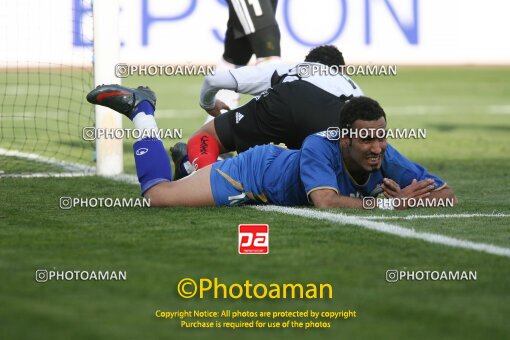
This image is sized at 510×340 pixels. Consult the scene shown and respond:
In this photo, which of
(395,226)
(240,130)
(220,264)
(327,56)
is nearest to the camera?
(220,264)

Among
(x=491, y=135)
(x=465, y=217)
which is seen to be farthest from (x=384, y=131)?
(x=491, y=135)

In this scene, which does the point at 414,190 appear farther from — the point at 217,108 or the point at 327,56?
the point at 217,108

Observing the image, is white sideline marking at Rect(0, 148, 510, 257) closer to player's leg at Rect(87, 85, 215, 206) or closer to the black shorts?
player's leg at Rect(87, 85, 215, 206)

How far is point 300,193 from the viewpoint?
729 cm

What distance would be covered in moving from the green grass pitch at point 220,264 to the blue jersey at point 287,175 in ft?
0.54

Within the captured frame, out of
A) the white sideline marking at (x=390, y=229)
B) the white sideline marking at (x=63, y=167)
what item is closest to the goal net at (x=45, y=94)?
the white sideline marking at (x=63, y=167)

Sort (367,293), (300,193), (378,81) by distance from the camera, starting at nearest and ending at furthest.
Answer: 1. (367,293)
2. (300,193)
3. (378,81)

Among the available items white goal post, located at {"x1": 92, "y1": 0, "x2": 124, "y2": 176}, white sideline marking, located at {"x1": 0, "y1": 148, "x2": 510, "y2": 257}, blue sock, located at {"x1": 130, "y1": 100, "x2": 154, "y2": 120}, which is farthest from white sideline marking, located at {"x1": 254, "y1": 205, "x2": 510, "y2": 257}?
white goal post, located at {"x1": 92, "y1": 0, "x2": 124, "y2": 176}

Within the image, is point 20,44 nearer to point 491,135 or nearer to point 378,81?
point 378,81

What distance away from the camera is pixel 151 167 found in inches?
292

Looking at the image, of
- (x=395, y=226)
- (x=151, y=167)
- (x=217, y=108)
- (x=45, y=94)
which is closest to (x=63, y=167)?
(x=217, y=108)

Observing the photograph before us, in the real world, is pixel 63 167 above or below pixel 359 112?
below

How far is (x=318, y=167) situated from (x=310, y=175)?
0.07 meters

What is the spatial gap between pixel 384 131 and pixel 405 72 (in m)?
18.9
